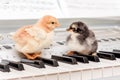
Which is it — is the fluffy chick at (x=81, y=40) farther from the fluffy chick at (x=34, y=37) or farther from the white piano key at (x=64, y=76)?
the white piano key at (x=64, y=76)

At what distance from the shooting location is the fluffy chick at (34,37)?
750 millimetres

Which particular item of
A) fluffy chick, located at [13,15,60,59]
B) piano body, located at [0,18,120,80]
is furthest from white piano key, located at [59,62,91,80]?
fluffy chick, located at [13,15,60,59]

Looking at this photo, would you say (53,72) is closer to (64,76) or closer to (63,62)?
(64,76)

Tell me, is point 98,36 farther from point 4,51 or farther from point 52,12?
point 4,51

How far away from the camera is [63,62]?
768 mm

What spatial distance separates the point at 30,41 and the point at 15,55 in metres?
0.10

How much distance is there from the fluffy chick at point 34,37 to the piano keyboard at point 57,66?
0.10 ft

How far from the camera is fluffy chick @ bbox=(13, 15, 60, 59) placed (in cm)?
75

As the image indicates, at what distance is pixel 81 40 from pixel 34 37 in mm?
158

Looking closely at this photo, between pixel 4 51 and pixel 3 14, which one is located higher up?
pixel 3 14

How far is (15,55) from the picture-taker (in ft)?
2.69

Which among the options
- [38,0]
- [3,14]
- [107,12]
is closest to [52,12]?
[38,0]

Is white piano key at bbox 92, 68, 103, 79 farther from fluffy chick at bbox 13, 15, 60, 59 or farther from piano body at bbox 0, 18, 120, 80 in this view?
fluffy chick at bbox 13, 15, 60, 59

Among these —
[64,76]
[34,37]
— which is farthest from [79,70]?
[34,37]
